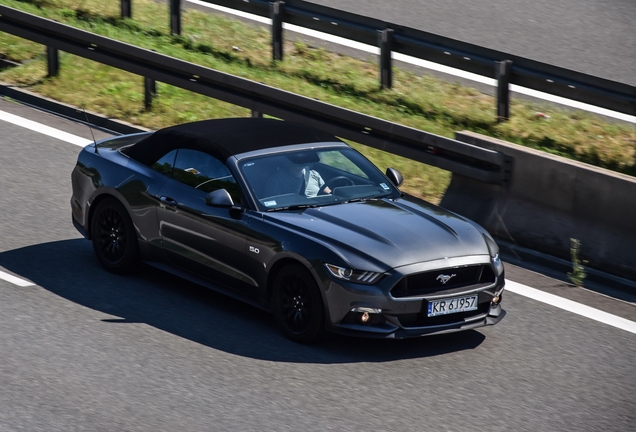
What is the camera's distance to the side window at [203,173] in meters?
8.88

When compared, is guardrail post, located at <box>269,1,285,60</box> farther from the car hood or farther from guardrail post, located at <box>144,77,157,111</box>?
the car hood

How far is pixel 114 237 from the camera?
31.7 feet

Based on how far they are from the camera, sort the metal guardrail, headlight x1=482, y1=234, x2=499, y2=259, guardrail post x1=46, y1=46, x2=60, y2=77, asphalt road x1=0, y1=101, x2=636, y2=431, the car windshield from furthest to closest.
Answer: guardrail post x1=46, y1=46, x2=60, y2=77
the metal guardrail
the car windshield
headlight x1=482, y1=234, x2=499, y2=259
asphalt road x1=0, y1=101, x2=636, y2=431

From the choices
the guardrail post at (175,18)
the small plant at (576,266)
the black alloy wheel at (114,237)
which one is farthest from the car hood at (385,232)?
the guardrail post at (175,18)

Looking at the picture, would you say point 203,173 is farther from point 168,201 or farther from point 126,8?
point 126,8

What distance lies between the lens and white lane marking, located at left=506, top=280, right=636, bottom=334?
9164 millimetres

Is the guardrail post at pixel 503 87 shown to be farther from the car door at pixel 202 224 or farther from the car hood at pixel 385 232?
the car door at pixel 202 224

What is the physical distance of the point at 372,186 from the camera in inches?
365

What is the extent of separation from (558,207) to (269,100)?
394 centimetres

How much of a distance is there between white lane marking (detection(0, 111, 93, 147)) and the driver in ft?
16.8

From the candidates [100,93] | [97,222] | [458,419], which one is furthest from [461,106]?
[458,419]

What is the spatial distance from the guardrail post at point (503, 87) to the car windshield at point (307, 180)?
437cm

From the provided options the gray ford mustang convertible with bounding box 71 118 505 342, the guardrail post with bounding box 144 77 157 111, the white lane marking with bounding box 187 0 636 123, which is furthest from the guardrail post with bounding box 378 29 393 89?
the gray ford mustang convertible with bounding box 71 118 505 342

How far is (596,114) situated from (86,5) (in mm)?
8337
